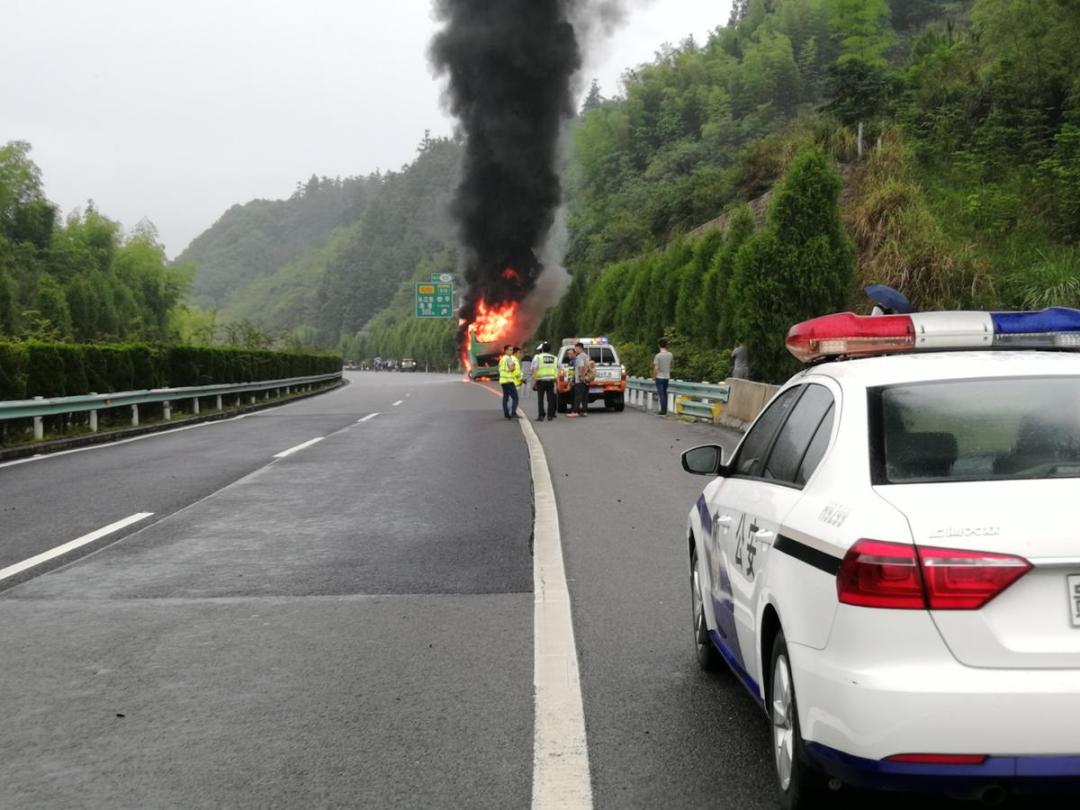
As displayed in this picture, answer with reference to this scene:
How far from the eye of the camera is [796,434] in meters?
4.36

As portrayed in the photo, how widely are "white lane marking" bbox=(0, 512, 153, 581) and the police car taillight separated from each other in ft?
21.4

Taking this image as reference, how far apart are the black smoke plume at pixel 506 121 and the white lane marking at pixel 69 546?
63.3m

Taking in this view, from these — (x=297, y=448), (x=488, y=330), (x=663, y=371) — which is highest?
(x=488, y=330)

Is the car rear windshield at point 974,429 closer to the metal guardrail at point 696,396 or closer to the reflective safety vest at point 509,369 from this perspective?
the metal guardrail at point 696,396

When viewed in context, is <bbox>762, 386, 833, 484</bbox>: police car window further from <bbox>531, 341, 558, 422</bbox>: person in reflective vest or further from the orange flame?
the orange flame

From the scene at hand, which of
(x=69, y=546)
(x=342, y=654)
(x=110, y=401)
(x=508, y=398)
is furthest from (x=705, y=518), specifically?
(x=508, y=398)

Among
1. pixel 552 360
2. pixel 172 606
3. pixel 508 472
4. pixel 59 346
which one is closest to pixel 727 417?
pixel 552 360

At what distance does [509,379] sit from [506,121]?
163ft

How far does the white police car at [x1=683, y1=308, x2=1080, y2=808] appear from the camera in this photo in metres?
3.03

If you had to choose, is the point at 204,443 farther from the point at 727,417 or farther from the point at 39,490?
the point at 727,417

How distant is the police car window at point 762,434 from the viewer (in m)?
4.79

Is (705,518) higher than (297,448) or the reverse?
higher

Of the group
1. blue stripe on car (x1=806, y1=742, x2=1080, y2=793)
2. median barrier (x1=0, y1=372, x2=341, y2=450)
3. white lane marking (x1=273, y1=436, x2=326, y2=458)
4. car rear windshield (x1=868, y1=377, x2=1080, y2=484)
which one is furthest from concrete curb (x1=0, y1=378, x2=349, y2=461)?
blue stripe on car (x1=806, y1=742, x2=1080, y2=793)

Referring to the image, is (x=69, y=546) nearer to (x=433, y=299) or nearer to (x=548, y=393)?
(x=548, y=393)
